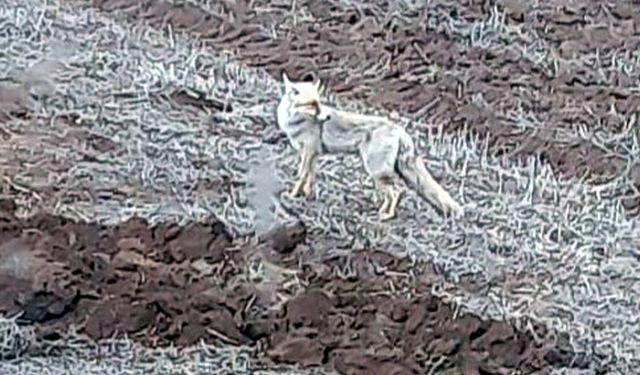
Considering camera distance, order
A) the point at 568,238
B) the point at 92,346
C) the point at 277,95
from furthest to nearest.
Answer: the point at 277,95 → the point at 568,238 → the point at 92,346

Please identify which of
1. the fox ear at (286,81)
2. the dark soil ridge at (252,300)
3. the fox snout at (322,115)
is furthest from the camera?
the fox ear at (286,81)

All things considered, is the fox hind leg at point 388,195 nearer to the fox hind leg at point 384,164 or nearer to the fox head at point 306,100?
the fox hind leg at point 384,164

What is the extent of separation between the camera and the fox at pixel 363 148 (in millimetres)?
2270

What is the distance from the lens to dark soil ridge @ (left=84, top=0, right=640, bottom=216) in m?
2.64

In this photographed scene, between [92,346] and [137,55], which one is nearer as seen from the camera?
[92,346]

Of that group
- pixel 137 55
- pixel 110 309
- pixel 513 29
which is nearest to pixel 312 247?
pixel 110 309

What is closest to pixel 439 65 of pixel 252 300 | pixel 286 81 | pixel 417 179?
pixel 286 81

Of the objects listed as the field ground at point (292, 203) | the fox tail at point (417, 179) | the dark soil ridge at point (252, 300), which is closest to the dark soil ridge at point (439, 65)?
the field ground at point (292, 203)

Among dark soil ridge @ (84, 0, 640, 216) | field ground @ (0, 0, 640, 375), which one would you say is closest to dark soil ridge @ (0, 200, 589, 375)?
field ground @ (0, 0, 640, 375)

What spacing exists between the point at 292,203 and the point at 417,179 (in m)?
0.17

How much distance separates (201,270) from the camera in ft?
6.99

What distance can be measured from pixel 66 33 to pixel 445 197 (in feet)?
2.36

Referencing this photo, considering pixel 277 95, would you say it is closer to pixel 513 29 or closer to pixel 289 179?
pixel 289 179

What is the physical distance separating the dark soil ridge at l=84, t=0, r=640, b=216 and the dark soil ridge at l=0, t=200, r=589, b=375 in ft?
1.68
